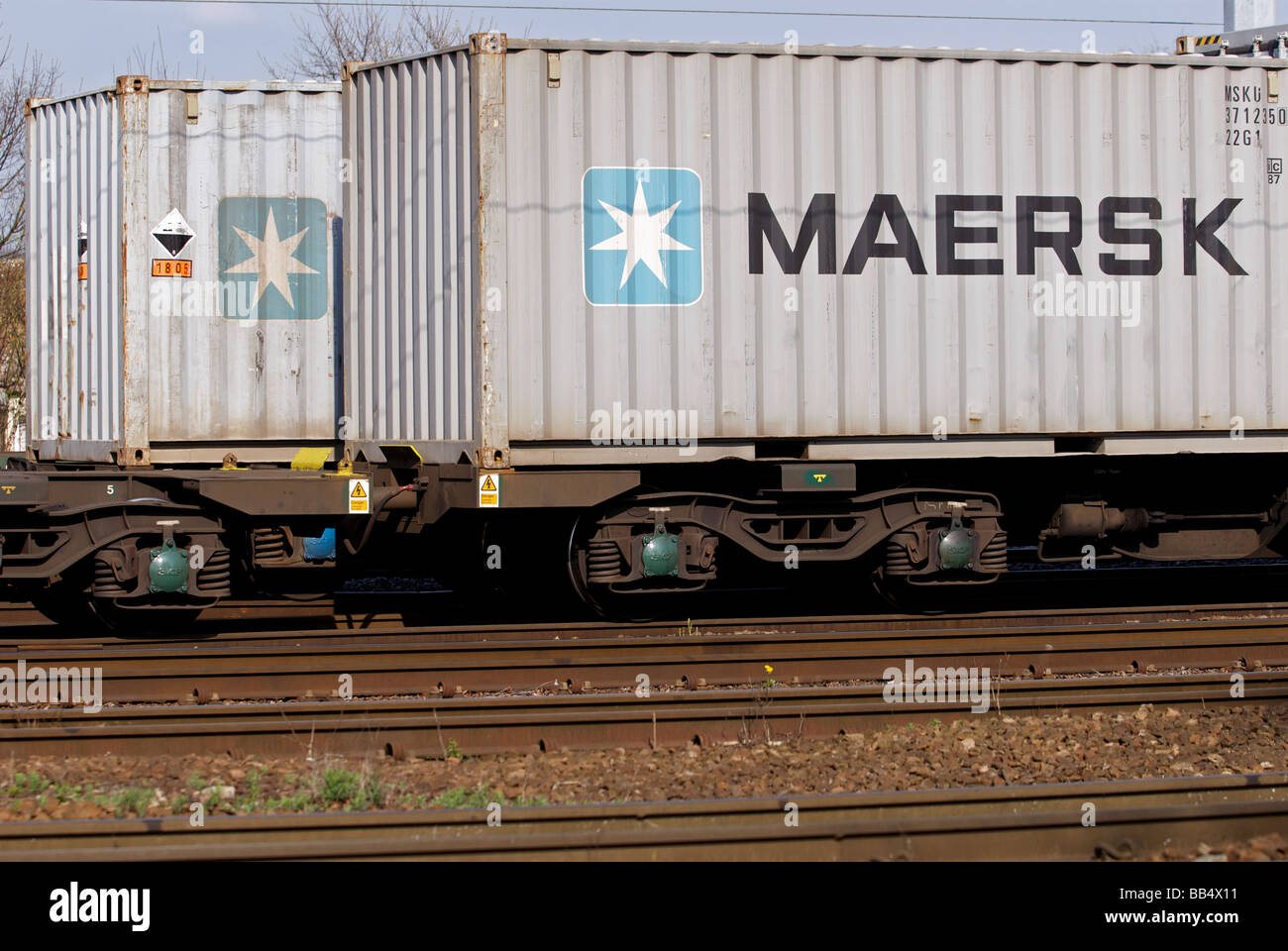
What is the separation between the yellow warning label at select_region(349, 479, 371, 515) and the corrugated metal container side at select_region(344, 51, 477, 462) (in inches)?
21.7

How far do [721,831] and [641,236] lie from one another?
15.8 feet

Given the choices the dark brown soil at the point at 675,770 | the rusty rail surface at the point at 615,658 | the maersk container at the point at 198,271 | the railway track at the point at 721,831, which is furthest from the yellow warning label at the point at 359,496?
the railway track at the point at 721,831

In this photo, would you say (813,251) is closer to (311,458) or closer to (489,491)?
(489,491)

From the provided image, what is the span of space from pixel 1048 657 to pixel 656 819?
4.20 m

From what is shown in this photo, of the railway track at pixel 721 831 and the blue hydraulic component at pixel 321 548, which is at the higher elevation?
the blue hydraulic component at pixel 321 548

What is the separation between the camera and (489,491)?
7629mm

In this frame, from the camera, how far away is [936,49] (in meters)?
8.20

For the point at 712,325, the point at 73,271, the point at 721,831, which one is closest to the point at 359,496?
the point at 712,325

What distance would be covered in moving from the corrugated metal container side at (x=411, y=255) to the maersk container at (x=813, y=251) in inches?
0.9

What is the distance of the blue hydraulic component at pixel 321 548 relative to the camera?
9.26 meters

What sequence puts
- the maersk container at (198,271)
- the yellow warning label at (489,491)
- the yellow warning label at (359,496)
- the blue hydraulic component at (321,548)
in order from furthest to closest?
1. the blue hydraulic component at (321,548)
2. the maersk container at (198,271)
3. the yellow warning label at (359,496)
4. the yellow warning label at (489,491)

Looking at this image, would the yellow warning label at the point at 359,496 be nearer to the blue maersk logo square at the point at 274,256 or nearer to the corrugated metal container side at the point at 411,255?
the corrugated metal container side at the point at 411,255
